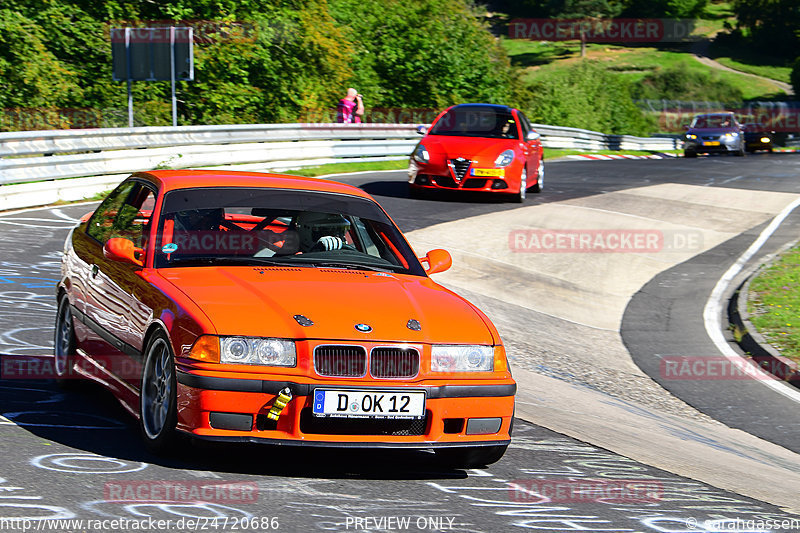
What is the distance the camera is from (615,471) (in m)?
5.93

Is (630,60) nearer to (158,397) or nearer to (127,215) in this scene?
(127,215)

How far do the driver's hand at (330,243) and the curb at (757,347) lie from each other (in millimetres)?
5440

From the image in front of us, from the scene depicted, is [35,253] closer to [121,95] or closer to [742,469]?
[742,469]

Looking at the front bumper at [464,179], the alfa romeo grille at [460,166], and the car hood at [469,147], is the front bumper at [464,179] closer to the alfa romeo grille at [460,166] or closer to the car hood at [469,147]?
the alfa romeo grille at [460,166]

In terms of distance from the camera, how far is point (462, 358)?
544cm

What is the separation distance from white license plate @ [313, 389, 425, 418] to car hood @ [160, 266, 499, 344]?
0.84ft

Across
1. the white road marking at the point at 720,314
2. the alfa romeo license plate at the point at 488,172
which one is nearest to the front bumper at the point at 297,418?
the white road marking at the point at 720,314

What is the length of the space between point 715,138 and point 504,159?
915 inches

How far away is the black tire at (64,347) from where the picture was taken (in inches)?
270

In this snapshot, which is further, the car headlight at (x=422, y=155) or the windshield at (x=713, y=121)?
the windshield at (x=713, y=121)

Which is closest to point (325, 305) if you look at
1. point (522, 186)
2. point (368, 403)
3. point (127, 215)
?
point (368, 403)

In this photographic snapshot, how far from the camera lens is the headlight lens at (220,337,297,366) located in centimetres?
510

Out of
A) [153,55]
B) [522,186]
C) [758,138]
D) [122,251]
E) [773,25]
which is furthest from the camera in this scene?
[773,25]

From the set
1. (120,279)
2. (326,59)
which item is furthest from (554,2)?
(120,279)
